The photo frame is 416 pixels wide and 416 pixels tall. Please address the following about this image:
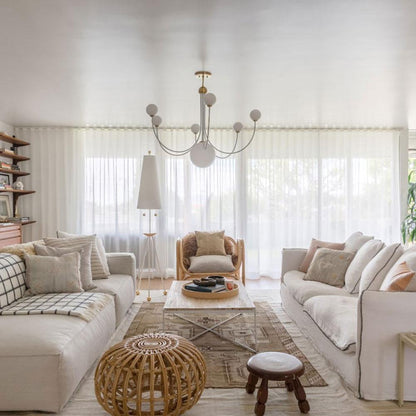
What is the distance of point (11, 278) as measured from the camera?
307 centimetres

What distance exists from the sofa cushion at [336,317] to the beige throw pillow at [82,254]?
1.96m

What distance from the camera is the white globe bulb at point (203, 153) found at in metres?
3.70

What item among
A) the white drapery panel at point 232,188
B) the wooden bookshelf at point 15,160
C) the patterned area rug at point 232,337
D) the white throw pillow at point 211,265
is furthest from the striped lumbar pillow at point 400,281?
the wooden bookshelf at point 15,160

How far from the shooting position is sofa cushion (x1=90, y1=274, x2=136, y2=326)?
11.9 feet

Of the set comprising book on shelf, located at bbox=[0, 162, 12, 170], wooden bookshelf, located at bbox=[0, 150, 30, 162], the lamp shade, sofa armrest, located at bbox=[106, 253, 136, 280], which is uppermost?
wooden bookshelf, located at bbox=[0, 150, 30, 162]

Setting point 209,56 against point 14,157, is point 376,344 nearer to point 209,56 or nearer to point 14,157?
point 209,56

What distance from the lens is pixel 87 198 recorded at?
6.42 m

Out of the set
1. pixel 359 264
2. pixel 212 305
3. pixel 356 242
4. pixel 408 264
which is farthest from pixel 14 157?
pixel 408 264

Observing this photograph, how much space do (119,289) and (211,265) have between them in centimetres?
139

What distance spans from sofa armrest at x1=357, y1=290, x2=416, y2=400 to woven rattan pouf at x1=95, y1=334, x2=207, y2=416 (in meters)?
0.99

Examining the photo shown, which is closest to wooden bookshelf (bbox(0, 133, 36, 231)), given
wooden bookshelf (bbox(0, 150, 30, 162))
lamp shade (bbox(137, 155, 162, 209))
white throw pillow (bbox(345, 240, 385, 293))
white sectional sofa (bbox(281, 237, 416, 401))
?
wooden bookshelf (bbox(0, 150, 30, 162))

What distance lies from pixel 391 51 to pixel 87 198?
4.88 metres

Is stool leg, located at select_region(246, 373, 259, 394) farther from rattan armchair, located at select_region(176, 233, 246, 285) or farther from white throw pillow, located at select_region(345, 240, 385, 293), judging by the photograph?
rattan armchair, located at select_region(176, 233, 246, 285)

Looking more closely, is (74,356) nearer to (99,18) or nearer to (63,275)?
(63,275)
